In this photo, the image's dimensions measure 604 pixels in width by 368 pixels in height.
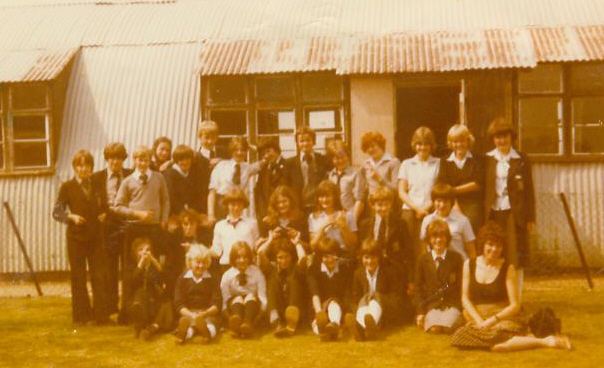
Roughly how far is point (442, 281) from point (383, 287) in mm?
550

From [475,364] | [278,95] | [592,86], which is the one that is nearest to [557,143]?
[592,86]

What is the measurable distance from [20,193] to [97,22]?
3.29 meters

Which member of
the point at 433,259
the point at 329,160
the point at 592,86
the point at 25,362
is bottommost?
the point at 25,362

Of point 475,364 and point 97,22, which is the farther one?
point 97,22

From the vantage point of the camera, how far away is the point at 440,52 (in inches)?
448

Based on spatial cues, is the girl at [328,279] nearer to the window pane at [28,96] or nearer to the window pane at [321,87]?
the window pane at [321,87]

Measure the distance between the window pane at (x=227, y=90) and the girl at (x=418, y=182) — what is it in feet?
15.1

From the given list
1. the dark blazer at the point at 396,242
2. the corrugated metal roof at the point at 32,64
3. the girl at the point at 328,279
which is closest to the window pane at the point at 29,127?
the corrugated metal roof at the point at 32,64

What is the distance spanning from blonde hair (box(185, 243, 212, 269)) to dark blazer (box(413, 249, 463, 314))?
1949 millimetres

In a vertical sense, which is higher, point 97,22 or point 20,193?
point 97,22

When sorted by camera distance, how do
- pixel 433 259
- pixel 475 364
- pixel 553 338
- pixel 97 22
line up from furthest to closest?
pixel 97 22 < pixel 433 259 < pixel 553 338 < pixel 475 364

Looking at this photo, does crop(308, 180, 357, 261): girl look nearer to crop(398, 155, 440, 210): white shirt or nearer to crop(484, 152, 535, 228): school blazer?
crop(398, 155, 440, 210): white shirt

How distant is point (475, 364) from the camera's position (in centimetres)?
Answer: 613

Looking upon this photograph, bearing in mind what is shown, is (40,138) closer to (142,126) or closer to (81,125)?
(81,125)
